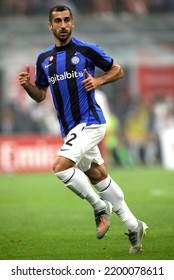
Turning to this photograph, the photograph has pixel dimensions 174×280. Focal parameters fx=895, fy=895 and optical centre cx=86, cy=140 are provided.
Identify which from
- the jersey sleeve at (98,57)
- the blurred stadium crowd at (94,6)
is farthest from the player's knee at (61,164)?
the blurred stadium crowd at (94,6)

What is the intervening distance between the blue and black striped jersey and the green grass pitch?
1.37m

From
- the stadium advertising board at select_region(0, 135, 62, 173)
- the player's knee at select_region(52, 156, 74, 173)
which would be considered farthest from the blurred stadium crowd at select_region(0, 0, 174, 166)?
the player's knee at select_region(52, 156, 74, 173)

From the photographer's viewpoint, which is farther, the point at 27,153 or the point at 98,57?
the point at 27,153

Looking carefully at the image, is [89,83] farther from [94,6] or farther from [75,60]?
[94,6]

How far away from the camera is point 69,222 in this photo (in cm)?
1262

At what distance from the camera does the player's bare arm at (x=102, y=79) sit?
30.6 feet

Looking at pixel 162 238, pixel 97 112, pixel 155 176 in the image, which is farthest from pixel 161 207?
pixel 155 176

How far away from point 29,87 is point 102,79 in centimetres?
87

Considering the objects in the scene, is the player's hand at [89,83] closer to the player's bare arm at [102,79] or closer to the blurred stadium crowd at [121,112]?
the player's bare arm at [102,79]

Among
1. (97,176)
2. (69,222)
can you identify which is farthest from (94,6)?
(97,176)

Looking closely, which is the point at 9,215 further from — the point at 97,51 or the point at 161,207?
the point at 97,51

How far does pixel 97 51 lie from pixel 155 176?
12.3 metres

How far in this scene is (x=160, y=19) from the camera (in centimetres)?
2808

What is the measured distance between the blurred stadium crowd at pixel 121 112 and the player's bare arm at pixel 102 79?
17217 millimetres
